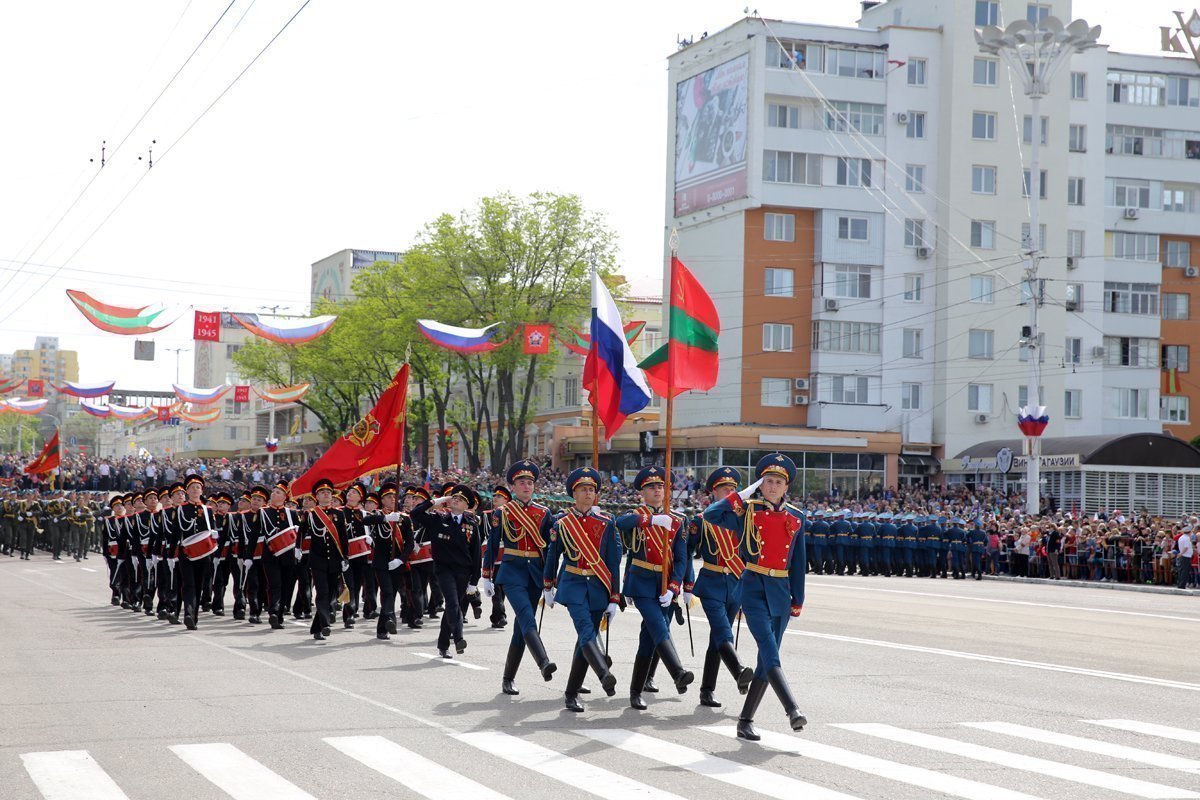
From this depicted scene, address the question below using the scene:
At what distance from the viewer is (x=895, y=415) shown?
6328cm

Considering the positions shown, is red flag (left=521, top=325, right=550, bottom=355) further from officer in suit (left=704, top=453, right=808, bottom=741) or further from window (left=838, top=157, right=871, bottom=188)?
officer in suit (left=704, top=453, right=808, bottom=741)

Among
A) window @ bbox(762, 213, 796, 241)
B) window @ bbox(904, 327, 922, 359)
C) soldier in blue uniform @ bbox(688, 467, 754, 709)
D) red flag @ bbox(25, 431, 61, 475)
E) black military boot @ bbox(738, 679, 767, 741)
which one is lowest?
black military boot @ bbox(738, 679, 767, 741)

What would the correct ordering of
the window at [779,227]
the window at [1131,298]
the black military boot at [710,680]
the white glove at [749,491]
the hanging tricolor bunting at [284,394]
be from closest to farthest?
the white glove at [749,491]
the black military boot at [710,680]
the window at [779,227]
the hanging tricolor bunting at [284,394]
the window at [1131,298]

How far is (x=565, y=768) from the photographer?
338 inches

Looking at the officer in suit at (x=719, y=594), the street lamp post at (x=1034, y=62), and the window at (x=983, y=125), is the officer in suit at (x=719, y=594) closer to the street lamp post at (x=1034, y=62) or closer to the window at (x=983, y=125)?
the street lamp post at (x=1034, y=62)

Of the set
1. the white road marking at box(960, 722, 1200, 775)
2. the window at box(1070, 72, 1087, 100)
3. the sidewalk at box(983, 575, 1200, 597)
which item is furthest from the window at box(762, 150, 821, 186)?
the white road marking at box(960, 722, 1200, 775)

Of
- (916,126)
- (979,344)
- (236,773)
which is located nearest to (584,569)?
(236,773)

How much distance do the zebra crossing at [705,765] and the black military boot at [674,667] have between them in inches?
18.6

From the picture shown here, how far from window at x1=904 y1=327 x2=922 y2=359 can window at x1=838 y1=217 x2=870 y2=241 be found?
457 centimetres

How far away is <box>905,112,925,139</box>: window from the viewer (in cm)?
6297

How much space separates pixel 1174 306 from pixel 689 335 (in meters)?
62.1

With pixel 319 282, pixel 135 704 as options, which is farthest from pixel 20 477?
pixel 319 282

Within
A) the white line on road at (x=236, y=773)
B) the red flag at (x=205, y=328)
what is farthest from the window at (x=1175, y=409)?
the white line on road at (x=236, y=773)

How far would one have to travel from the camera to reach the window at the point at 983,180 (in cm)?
6344
